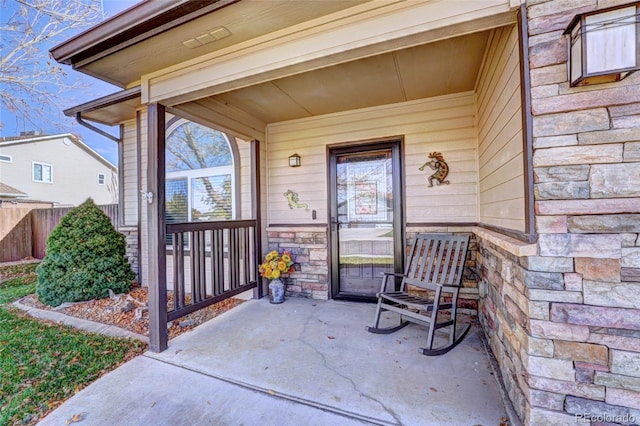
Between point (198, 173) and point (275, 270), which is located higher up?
point (198, 173)

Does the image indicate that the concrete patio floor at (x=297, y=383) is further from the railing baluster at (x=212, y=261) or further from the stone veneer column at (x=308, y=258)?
the stone veneer column at (x=308, y=258)

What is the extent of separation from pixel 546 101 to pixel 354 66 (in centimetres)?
164

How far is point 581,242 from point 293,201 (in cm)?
323

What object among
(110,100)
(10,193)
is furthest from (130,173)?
(10,193)

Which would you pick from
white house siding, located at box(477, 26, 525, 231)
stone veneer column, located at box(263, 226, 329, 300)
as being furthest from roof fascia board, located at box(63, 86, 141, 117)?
white house siding, located at box(477, 26, 525, 231)

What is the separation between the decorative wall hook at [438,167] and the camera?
3314 millimetres

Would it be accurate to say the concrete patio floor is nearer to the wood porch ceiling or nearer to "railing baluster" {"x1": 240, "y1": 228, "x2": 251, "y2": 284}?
"railing baluster" {"x1": 240, "y1": 228, "x2": 251, "y2": 284}

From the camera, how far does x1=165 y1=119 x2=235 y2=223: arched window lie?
4.37 m

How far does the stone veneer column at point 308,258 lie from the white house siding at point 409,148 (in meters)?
0.17

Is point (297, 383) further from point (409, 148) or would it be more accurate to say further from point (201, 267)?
point (409, 148)

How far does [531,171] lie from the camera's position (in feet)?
4.88

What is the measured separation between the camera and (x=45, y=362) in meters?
2.41

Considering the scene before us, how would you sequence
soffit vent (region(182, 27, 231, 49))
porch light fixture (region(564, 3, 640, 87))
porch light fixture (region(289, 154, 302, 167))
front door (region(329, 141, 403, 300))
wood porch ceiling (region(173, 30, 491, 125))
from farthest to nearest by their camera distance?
porch light fixture (region(289, 154, 302, 167)), front door (region(329, 141, 403, 300)), wood porch ceiling (region(173, 30, 491, 125)), soffit vent (region(182, 27, 231, 49)), porch light fixture (region(564, 3, 640, 87))

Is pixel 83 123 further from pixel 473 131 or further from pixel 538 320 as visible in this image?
A: pixel 538 320
